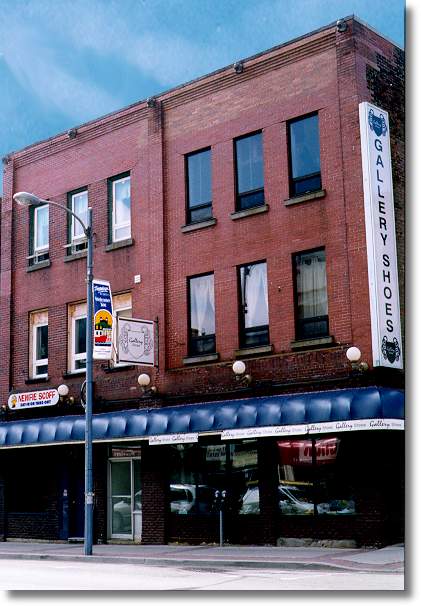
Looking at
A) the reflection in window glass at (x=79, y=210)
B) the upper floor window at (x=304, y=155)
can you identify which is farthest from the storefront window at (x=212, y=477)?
the reflection in window glass at (x=79, y=210)

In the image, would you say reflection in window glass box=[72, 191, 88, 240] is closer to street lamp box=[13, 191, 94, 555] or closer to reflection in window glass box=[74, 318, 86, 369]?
reflection in window glass box=[74, 318, 86, 369]

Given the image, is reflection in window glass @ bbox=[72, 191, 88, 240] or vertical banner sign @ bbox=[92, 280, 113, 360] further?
reflection in window glass @ bbox=[72, 191, 88, 240]

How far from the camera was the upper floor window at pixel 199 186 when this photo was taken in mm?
25438

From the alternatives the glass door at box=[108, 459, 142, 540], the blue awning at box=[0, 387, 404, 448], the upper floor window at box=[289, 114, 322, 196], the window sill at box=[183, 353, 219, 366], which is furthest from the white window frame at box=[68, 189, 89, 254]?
the upper floor window at box=[289, 114, 322, 196]

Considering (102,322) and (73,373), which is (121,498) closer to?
(73,373)

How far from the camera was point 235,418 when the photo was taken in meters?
22.2

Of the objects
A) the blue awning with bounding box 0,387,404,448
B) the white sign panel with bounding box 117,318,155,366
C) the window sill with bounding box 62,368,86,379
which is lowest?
the blue awning with bounding box 0,387,404,448

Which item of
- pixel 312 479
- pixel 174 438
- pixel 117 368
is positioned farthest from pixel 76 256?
pixel 312 479

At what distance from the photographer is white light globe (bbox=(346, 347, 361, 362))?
→ 20922 millimetres

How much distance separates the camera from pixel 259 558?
19.6 meters

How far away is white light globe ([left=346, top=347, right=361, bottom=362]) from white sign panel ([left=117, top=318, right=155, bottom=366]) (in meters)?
6.01

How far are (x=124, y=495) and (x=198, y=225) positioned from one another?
787 centimetres

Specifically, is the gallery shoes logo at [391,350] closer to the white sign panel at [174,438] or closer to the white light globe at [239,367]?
the white light globe at [239,367]

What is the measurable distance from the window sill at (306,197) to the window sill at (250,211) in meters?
0.67
